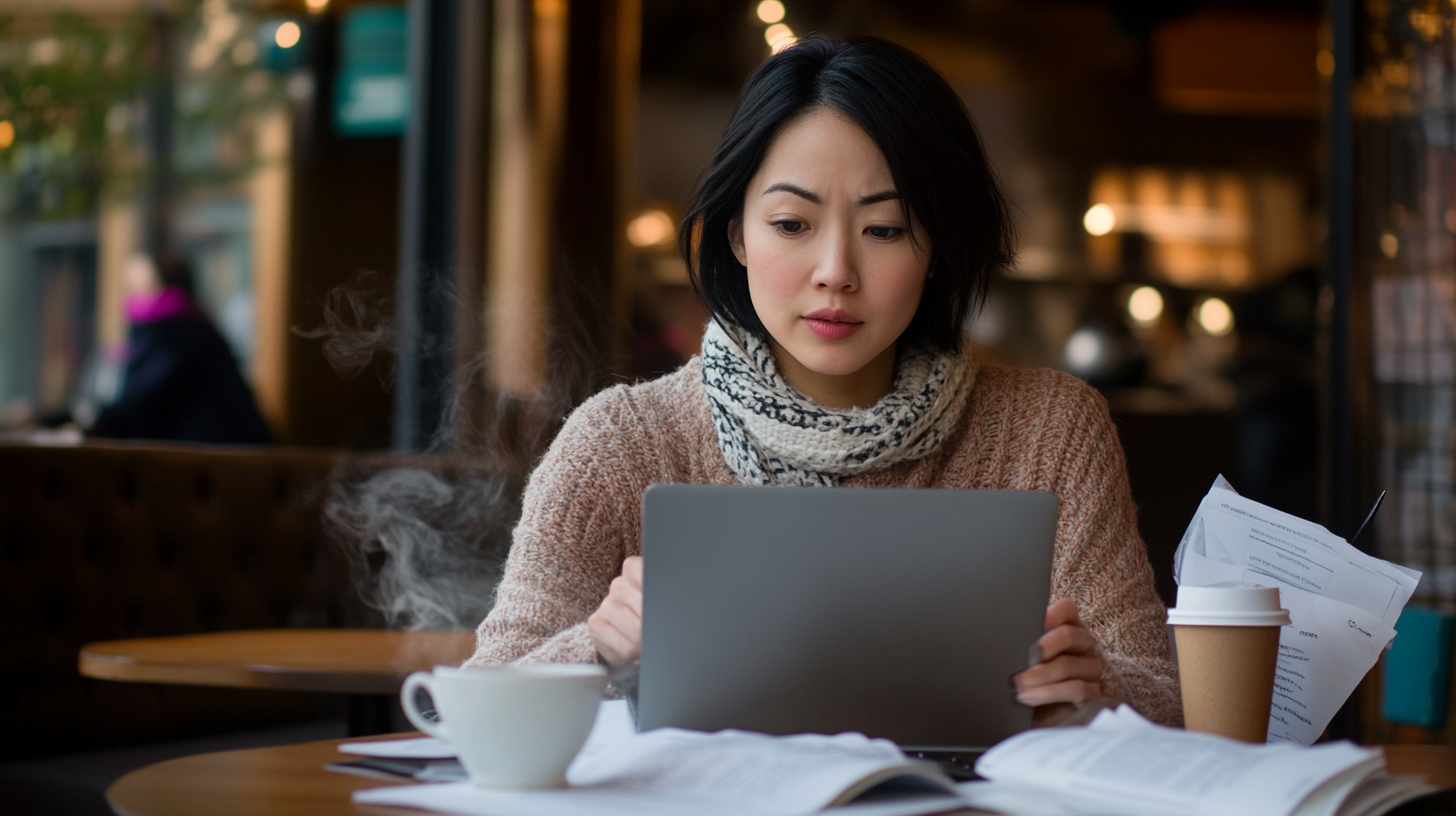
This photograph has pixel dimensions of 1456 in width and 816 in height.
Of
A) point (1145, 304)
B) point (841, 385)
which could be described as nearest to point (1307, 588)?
point (841, 385)

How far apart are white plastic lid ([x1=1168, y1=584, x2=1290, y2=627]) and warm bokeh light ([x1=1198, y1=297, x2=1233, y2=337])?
6.45 metres

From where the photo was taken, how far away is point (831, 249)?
4.03 ft

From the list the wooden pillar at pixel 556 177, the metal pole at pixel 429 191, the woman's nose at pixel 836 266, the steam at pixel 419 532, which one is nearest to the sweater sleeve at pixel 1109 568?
the woman's nose at pixel 836 266

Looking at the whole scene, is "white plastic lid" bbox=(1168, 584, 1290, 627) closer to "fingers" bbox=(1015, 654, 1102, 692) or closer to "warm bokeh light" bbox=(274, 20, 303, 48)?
"fingers" bbox=(1015, 654, 1102, 692)

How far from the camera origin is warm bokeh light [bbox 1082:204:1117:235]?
279 inches

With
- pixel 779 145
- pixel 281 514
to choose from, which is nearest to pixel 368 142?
pixel 281 514

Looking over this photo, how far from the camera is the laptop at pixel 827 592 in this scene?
801mm

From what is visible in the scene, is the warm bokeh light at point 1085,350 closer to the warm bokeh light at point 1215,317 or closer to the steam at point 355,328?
the warm bokeh light at point 1215,317

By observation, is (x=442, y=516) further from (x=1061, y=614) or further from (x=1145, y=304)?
(x=1145, y=304)

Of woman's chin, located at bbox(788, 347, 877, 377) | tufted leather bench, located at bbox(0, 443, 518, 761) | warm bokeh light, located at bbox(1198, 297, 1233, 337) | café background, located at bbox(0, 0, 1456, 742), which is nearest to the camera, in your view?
woman's chin, located at bbox(788, 347, 877, 377)

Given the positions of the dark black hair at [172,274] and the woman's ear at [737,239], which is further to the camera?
the dark black hair at [172,274]

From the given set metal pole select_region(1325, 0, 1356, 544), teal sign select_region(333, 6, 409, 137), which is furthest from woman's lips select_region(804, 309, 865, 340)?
teal sign select_region(333, 6, 409, 137)

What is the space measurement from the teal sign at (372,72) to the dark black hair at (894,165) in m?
3.45

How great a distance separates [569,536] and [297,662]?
64 centimetres
